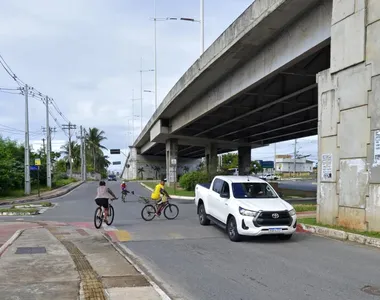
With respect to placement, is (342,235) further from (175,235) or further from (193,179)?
(193,179)

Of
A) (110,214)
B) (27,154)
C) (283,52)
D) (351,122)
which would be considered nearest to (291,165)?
(27,154)

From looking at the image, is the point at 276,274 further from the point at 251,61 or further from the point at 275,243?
the point at 251,61

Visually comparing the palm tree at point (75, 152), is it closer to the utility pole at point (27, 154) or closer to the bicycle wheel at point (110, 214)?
the utility pole at point (27, 154)

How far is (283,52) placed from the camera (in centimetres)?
1766

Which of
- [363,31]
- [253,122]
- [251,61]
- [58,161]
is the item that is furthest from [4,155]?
[58,161]

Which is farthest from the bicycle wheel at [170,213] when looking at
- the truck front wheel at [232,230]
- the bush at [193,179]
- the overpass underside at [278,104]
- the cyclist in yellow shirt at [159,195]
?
the bush at [193,179]

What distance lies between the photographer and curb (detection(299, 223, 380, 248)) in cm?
1077

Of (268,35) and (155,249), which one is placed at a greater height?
(268,35)

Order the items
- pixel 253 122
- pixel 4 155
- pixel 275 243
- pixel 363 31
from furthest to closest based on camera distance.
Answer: pixel 253 122 → pixel 4 155 → pixel 363 31 → pixel 275 243

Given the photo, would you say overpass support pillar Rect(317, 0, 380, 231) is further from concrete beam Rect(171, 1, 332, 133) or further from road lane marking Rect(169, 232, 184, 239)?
road lane marking Rect(169, 232, 184, 239)

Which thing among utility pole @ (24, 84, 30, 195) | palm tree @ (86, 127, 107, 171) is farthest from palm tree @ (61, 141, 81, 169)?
utility pole @ (24, 84, 30, 195)

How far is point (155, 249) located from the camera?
34.7 feet

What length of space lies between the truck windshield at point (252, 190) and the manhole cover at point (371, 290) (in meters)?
5.80

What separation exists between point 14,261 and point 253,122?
31.3 m
